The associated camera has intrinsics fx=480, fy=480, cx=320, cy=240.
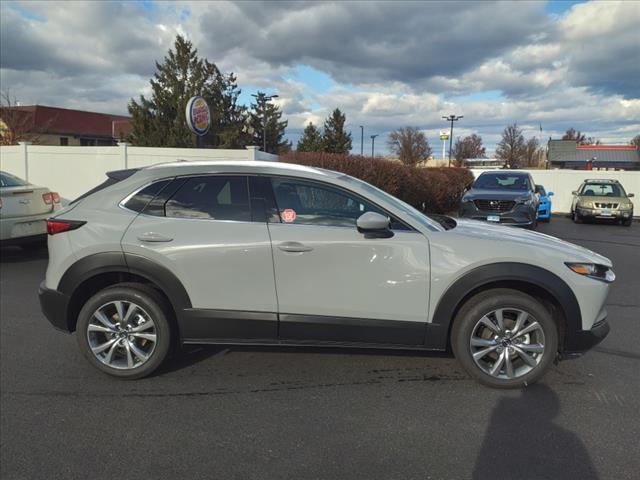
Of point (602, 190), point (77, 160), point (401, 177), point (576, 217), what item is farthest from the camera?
point (602, 190)

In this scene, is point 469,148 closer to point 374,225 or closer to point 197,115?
point 197,115

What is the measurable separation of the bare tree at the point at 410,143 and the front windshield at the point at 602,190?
168ft

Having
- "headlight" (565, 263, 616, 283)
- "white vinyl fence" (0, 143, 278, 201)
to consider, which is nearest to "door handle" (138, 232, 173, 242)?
"headlight" (565, 263, 616, 283)

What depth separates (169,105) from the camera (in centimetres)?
3272

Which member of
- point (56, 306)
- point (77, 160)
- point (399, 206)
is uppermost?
point (77, 160)

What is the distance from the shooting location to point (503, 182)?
510 inches

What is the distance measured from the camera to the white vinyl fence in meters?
14.0

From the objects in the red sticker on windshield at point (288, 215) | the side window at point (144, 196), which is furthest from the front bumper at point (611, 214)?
the side window at point (144, 196)

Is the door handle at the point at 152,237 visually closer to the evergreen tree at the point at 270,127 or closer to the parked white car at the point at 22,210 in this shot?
the parked white car at the point at 22,210

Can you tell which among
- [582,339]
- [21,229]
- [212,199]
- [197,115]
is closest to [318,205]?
[212,199]

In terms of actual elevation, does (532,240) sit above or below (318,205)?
below

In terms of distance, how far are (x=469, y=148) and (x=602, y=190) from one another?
215ft

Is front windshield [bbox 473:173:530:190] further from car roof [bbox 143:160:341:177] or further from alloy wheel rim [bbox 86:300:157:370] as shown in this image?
alloy wheel rim [bbox 86:300:157:370]

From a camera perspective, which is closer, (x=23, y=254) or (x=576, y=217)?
(x=23, y=254)
